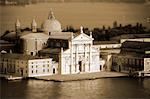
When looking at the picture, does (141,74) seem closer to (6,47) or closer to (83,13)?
(6,47)

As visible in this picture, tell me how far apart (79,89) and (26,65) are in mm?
1459

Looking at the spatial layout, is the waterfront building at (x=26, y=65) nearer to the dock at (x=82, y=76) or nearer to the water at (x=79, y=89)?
the dock at (x=82, y=76)

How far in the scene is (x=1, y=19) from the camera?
18.1 meters

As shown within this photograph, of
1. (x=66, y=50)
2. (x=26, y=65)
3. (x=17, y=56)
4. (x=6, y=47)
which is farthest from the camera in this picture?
(x=6, y=47)

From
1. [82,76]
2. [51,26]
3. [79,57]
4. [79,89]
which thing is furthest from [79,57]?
[79,89]

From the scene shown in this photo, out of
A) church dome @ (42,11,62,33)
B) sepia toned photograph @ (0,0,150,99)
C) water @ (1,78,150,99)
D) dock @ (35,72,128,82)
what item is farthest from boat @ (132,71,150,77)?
church dome @ (42,11,62,33)

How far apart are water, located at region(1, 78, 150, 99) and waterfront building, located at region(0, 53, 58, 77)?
0.50 metres

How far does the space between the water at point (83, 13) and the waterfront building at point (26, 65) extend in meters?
5.06

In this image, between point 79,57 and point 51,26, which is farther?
point 51,26

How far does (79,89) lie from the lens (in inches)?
495

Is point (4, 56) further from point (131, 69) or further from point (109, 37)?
point (109, 37)

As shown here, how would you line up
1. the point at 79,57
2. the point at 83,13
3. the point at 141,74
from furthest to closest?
1. the point at 83,13
2. the point at 79,57
3. the point at 141,74

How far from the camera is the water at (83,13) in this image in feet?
67.0

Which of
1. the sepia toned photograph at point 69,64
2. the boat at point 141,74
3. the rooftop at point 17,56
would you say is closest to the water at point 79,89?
the sepia toned photograph at point 69,64
